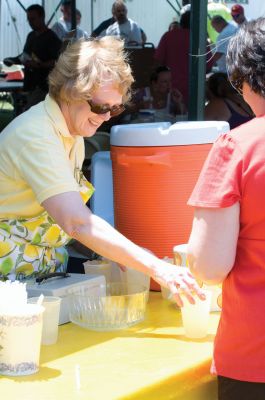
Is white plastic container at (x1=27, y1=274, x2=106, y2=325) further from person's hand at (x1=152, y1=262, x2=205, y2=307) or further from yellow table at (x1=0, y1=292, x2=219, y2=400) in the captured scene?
person's hand at (x1=152, y1=262, x2=205, y2=307)

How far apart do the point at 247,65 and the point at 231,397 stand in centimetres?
65

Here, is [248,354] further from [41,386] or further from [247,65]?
[247,65]

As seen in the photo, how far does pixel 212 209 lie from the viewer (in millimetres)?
1409

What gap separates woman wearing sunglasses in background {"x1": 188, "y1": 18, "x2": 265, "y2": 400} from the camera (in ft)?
4.63

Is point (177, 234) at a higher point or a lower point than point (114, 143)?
lower

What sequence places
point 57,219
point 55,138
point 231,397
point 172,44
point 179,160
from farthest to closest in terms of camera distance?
1. point 172,44
2. point 179,160
3. point 55,138
4. point 57,219
5. point 231,397

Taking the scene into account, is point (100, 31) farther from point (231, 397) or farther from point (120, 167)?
point (231, 397)

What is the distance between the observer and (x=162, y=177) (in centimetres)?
240

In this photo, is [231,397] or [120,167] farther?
[120,167]

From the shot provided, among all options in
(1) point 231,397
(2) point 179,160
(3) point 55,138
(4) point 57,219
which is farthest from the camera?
(2) point 179,160

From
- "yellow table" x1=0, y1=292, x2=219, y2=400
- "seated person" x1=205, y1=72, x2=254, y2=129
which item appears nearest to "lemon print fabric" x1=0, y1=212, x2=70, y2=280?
"yellow table" x1=0, y1=292, x2=219, y2=400

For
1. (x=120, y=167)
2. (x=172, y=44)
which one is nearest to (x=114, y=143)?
(x=120, y=167)

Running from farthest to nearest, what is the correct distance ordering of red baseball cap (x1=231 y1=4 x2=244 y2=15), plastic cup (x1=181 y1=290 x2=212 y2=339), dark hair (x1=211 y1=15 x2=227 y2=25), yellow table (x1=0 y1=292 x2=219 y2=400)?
red baseball cap (x1=231 y1=4 x2=244 y2=15) < dark hair (x1=211 y1=15 x2=227 y2=25) < plastic cup (x1=181 y1=290 x2=212 y2=339) < yellow table (x1=0 y1=292 x2=219 y2=400)

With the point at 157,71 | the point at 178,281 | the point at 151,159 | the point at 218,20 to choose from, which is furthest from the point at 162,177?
the point at 218,20
